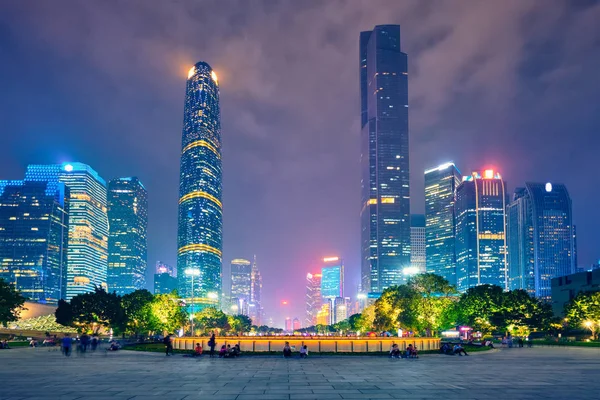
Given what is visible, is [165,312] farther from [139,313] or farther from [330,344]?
[330,344]

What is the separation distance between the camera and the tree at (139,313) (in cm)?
7970

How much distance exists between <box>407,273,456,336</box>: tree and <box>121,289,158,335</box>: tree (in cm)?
3966

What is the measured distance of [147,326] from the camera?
266 ft

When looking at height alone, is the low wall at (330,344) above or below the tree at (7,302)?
below

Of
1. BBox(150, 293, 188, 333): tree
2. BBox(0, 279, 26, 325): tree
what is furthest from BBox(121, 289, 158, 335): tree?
BBox(0, 279, 26, 325): tree

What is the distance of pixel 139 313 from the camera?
85250 mm

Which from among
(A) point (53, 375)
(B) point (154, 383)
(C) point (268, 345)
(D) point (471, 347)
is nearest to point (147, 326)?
(C) point (268, 345)

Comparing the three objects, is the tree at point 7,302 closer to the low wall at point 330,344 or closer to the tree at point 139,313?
the tree at point 139,313

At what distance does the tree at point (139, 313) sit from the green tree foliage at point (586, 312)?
214ft

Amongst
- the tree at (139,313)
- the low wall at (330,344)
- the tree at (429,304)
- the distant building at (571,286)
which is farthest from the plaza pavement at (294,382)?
the distant building at (571,286)

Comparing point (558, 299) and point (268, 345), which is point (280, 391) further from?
point (558, 299)

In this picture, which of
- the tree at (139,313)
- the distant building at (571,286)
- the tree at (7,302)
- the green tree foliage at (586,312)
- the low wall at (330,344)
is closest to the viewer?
the low wall at (330,344)

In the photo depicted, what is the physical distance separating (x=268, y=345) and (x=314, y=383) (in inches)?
1159

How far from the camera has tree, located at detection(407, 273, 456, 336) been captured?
264 feet
